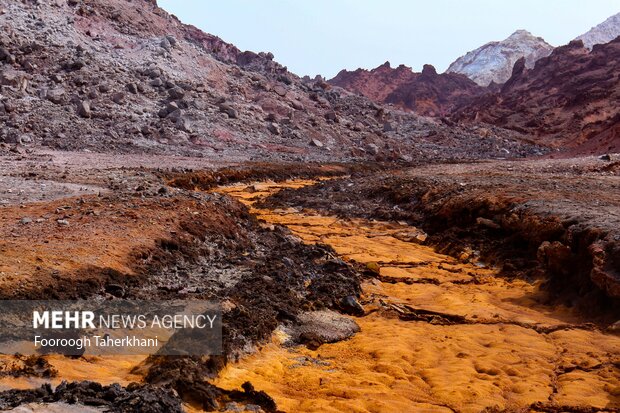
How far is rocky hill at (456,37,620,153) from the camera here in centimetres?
5325

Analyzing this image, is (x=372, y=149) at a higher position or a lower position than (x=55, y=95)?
lower

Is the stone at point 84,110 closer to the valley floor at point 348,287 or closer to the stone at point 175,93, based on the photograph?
the stone at point 175,93

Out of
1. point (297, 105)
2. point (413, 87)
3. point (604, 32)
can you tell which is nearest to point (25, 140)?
point (297, 105)

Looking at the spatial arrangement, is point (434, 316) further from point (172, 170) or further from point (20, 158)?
point (20, 158)

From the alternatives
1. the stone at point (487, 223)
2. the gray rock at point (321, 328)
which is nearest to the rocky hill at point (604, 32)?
the stone at point (487, 223)

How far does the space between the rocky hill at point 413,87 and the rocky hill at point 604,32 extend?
35.9m

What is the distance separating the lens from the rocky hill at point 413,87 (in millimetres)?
83625

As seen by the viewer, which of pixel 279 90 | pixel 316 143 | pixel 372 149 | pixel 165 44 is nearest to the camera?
pixel 316 143

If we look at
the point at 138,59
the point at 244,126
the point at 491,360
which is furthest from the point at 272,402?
the point at 138,59

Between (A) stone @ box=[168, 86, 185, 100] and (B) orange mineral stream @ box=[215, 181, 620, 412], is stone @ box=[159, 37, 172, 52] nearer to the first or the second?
(A) stone @ box=[168, 86, 185, 100]

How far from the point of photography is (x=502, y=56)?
4257 inches

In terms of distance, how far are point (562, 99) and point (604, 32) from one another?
64.9 meters

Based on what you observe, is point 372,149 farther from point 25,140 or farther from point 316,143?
point 25,140

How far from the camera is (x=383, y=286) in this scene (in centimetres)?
927
